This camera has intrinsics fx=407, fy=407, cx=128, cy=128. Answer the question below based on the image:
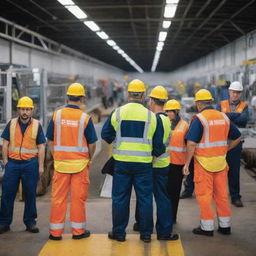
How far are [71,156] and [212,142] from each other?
1699 mm

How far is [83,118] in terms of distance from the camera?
4.57m

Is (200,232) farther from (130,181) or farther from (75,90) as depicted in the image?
(75,90)

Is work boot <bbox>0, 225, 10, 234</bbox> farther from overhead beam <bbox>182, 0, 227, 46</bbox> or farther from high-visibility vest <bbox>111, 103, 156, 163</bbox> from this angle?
overhead beam <bbox>182, 0, 227, 46</bbox>

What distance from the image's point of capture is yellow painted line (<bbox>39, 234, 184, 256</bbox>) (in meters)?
4.29

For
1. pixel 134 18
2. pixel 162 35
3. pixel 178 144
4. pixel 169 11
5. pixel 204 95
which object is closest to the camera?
pixel 204 95

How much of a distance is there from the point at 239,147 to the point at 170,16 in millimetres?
8734

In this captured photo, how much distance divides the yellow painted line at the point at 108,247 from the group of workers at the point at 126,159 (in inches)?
3.8

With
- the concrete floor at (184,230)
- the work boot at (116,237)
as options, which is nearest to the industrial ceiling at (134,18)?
the concrete floor at (184,230)

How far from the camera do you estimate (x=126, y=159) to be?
14.4ft

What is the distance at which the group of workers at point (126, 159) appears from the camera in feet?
14.5

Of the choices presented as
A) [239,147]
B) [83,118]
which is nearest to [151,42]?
[239,147]

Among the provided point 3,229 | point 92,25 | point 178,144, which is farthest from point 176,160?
point 92,25

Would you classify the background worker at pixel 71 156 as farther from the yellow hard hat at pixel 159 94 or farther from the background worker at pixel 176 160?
the background worker at pixel 176 160

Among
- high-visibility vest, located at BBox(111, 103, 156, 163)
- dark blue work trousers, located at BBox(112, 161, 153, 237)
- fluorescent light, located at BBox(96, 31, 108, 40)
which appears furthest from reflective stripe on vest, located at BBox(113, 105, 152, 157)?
fluorescent light, located at BBox(96, 31, 108, 40)
